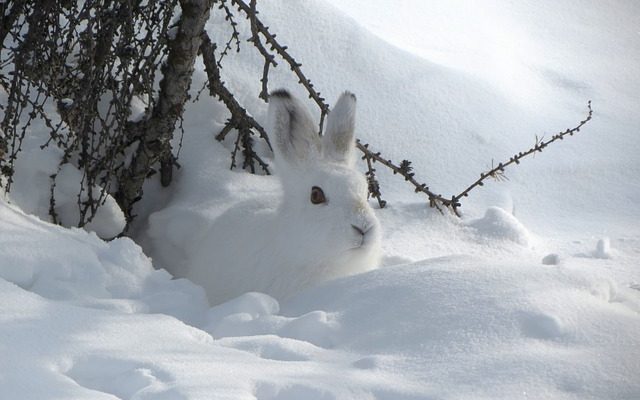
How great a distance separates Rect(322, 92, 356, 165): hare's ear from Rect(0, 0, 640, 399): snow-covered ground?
690 mm

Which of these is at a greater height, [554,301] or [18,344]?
[554,301]

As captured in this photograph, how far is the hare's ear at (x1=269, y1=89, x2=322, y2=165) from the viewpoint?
3977 mm

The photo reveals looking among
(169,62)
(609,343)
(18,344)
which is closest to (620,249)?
(609,343)

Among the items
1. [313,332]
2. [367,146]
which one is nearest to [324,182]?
[367,146]

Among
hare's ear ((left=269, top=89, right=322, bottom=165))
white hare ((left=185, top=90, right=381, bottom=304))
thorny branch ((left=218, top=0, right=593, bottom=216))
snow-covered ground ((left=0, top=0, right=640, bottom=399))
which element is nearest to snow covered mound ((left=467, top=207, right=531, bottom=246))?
snow-covered ground ((left=0, top=0, right=640, bottom=399))

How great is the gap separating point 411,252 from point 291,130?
100cm

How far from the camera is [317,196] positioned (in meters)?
3.86

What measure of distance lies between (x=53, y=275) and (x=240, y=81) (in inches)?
106

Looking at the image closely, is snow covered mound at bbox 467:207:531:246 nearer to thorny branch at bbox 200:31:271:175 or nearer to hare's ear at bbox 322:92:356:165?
hare's ear at bbox 322:92:356:165

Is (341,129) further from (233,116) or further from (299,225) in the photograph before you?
(233,116)

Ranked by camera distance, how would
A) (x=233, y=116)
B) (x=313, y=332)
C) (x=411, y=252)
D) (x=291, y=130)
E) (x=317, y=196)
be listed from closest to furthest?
1. (x=313, y=332)
2. (x=317, y=196)
3. (x=291, y=130)
4. (x=411, y=252)
5. (x=233, y=116)

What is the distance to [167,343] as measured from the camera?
7.56 ft

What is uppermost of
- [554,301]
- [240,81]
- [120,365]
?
[240,81]

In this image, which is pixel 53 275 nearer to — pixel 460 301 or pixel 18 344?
pixel 18 344
